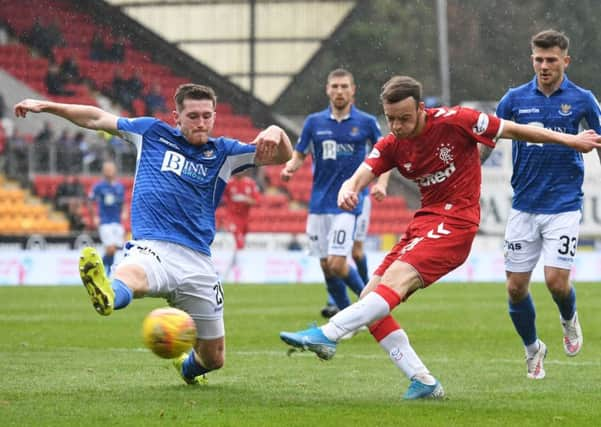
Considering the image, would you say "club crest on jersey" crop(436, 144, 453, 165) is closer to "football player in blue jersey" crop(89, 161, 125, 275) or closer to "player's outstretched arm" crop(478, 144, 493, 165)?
"player's outstretched arm" crop(478, 144, 493, 165)

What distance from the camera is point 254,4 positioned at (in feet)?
90.5

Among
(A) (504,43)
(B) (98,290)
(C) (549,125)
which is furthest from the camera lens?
(A) (504,43)

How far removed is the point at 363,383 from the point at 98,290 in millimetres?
2338

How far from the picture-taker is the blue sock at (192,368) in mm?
8023

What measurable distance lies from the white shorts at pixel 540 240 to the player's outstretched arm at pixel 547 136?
56.9 inches

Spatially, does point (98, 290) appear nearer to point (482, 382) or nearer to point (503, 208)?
point (482, 382)

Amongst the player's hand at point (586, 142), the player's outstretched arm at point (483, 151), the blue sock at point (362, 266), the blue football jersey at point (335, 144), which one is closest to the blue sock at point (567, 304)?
the player's outstretched arm at point (483, 151)

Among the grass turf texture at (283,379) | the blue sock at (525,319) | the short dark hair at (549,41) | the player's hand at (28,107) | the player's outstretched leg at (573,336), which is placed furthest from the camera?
the player's outstretched leg at (573,336)

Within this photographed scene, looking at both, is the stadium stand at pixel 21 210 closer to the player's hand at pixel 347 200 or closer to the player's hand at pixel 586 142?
the player's hand at pixel 347 200

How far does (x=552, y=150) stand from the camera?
29.5 ft

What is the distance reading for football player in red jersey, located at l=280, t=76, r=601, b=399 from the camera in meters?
7.36

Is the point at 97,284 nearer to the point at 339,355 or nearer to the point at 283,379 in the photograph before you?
the point at 283,379

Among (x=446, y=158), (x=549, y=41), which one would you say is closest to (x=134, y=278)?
(x=446, y=158)

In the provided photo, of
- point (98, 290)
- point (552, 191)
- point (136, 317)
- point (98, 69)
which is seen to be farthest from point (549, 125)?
point (98, 69)
